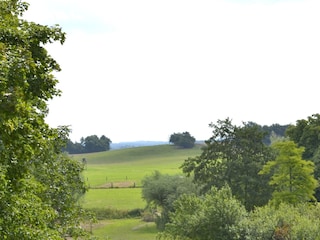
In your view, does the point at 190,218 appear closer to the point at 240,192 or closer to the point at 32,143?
the point at 240,192

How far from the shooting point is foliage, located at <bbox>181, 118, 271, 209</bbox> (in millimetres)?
40250

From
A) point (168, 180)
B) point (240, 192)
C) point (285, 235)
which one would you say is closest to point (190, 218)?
point (285, 235)

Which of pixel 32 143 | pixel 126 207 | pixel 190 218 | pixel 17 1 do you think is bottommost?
pixel 126 207

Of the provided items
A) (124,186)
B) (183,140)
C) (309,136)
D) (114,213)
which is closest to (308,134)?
(309,136)

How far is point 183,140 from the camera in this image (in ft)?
531

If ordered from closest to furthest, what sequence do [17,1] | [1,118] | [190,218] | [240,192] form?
1. [1,118]
2. [17,1]
3. [190,218]
4. [240,192]

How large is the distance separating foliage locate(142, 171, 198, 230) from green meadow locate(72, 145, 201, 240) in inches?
123

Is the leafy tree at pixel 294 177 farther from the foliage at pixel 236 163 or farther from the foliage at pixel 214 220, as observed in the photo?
the foliage at pixel 214 220

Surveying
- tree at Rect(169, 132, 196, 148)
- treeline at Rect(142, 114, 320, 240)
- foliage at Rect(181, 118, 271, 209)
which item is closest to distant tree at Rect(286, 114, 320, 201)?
treeline at Rect(142, 114, 320, 240)

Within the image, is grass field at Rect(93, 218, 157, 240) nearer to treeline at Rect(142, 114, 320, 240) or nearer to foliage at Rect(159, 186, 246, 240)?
treeline at Rect(142, 114, 320, 240)

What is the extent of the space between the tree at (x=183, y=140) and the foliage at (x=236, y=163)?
4680 inches

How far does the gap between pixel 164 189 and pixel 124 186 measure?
111 ft

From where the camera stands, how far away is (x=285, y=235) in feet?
81.9

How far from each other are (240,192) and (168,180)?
15.6 m
